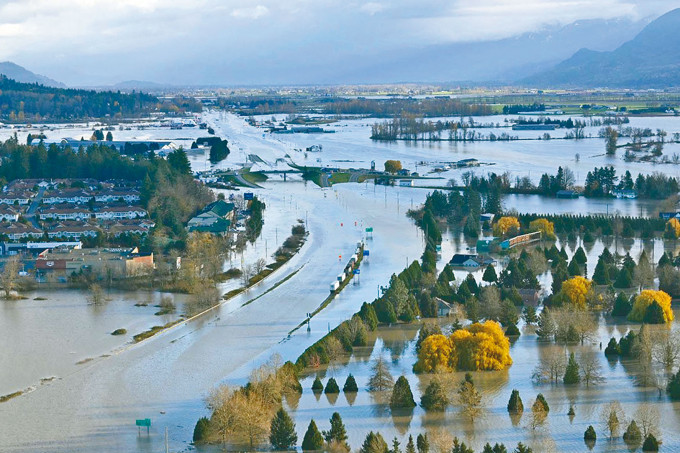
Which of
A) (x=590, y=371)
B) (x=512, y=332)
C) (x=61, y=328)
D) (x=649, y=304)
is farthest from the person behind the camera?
(x=61, y=328)

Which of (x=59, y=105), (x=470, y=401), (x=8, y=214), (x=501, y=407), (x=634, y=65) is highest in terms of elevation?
(x=634, y=65)

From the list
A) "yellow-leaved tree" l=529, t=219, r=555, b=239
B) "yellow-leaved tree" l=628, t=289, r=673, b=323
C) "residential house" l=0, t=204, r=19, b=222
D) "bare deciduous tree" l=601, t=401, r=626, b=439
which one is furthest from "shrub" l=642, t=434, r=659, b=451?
"residential house" l=0, t=204, r=19, b=222

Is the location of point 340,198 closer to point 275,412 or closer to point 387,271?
point 387,271

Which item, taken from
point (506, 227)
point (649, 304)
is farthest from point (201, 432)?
point (506, 227)

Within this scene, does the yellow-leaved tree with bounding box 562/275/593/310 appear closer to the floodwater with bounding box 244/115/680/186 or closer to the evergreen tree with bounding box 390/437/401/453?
the evergreen tree with bounding box 390/437/401/453

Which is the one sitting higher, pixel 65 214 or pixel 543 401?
pixel 65 214

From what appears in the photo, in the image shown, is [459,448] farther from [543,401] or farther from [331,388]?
[331,388]

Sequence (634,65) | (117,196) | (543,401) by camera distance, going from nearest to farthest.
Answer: (543,401) → (117,196) → (634,65)

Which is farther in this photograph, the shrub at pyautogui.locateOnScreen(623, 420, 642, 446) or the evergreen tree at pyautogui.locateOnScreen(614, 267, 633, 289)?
the evergreen tree at pyautogui.locateOnScreen(614, 267, 633, 289)
